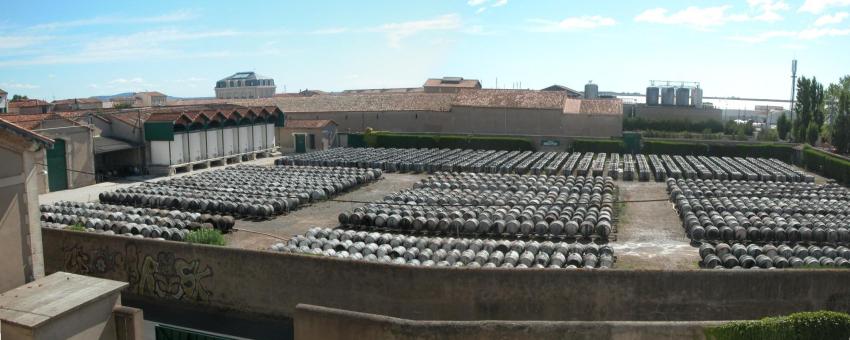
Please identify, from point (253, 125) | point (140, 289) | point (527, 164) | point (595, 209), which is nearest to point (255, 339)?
point (140, 289)

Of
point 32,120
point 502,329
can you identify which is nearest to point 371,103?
point 32,120

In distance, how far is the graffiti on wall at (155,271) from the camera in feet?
68.4

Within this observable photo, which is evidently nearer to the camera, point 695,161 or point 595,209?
point 595,209

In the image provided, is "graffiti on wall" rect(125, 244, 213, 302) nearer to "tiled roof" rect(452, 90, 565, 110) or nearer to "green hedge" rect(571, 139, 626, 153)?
"green hedge" rect(571, 139, 626, 153)

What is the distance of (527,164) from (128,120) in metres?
26.6

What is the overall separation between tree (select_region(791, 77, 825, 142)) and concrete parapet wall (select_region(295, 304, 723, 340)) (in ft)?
189

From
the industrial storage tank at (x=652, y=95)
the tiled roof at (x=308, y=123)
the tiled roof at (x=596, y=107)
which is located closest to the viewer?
the tiled roof at (x=308, y=123)

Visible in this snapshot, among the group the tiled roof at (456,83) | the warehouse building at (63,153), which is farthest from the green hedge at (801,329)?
the tiled roof at (456,83)

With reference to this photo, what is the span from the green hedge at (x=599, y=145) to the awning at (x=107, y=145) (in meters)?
34.9

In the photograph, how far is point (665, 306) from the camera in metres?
18.1

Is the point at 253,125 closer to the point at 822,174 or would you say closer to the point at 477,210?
the point at 477,210

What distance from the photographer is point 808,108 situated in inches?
2486

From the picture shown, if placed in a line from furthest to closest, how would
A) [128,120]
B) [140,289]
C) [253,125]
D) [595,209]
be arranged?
[253,125]
[128,120]
[595,209]
[140,289]

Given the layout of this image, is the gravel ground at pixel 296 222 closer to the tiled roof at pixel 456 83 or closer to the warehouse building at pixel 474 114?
the warehouse building at pixel 474 114
